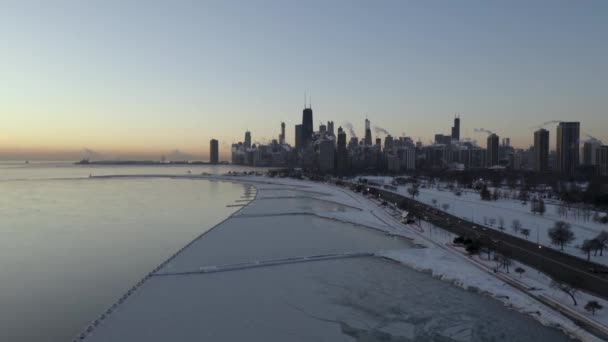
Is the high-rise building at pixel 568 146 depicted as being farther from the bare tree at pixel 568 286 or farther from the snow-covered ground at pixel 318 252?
the bare tree at pixel 568 286

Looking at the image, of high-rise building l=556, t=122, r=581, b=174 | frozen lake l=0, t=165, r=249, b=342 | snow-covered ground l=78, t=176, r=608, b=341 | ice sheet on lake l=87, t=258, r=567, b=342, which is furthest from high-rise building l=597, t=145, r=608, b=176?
ice sheet on lake l=87, t=258, r=567, b=342

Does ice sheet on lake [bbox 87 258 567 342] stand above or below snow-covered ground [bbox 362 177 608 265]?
below

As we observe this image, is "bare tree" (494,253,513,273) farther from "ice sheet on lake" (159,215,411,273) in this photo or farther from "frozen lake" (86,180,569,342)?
"ice sheet on lake" (159,215,411,273)

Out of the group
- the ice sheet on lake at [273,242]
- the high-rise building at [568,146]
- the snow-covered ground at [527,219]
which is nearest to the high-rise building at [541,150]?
the high-rise building at [568,146]

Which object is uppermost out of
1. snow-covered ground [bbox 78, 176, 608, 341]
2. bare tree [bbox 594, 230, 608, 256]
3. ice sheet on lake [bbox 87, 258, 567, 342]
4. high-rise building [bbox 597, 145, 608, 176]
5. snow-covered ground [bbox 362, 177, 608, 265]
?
high-rise building [bbox 597, 145, 608, 176]

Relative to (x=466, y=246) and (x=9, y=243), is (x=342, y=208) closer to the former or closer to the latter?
(x=466, y=246)

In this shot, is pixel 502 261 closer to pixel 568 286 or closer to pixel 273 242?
pixel 568 286
